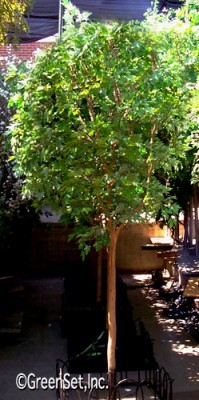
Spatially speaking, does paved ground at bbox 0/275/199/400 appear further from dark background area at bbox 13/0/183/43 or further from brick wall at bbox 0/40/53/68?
dark background area at bbox 13/0/183/43

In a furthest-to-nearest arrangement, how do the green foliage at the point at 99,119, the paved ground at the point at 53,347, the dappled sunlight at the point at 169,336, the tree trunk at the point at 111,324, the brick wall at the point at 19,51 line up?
the brick wall at the point at 19,51
the dappled sunlight at the point at 169,336
the paved ground at the point at 53,347
the tree trunk at the point at 111,324
the green foliage at the point at 99,119

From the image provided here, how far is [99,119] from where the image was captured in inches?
181

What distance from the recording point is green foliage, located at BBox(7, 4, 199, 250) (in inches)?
173

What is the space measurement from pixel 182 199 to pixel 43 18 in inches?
176

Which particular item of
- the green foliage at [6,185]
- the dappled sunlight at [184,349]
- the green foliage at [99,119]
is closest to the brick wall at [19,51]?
the green foliage at [6,185]

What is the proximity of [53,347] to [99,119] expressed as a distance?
4807 mm

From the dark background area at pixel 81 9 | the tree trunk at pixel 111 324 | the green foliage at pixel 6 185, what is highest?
the dark background area at pixel 81 9

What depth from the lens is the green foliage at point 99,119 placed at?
14.4ft

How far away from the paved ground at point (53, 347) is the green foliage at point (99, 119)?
109 inches

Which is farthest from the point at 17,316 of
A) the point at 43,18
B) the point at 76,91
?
the point at 76,91

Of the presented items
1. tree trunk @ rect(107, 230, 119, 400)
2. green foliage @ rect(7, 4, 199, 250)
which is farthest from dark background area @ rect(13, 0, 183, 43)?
tree trunk @ rect(107, 230, 119, 400)

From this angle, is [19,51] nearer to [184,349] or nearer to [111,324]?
[184,349]

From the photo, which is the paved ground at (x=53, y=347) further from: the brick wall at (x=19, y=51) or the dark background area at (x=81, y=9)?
the dark background area at (x=81, y=9)

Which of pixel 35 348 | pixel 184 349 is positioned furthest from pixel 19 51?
pixel 184 349
